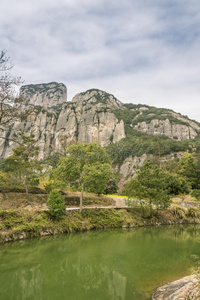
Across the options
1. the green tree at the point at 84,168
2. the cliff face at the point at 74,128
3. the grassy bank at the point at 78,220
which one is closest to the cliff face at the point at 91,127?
the cliff face at the point at 74,128

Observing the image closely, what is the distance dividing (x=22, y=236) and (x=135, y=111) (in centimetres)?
13737

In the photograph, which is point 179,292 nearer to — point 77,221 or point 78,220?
point 77,221

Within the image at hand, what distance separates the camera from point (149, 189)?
66.0ft

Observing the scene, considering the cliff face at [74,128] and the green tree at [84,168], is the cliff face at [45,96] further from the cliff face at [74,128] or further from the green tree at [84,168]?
the green tree at [84,168]

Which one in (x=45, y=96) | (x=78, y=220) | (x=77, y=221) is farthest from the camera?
(x=45, y=96)

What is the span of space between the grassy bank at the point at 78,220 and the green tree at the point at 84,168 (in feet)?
8.06

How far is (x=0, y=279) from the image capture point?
7199 millimetres

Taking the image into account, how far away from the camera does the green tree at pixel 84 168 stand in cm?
1844

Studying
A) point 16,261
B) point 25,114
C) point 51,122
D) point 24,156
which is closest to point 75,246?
point 16,261

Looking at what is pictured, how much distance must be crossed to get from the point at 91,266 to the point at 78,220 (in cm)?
879

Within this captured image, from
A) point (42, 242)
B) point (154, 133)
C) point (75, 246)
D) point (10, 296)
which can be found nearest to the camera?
point (10, 296)

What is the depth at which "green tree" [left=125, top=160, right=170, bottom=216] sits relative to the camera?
2034cm

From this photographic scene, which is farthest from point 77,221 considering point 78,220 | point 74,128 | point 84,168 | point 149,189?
point 74,128

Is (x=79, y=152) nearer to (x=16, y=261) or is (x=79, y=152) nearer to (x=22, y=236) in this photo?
(x=22, y=236)
